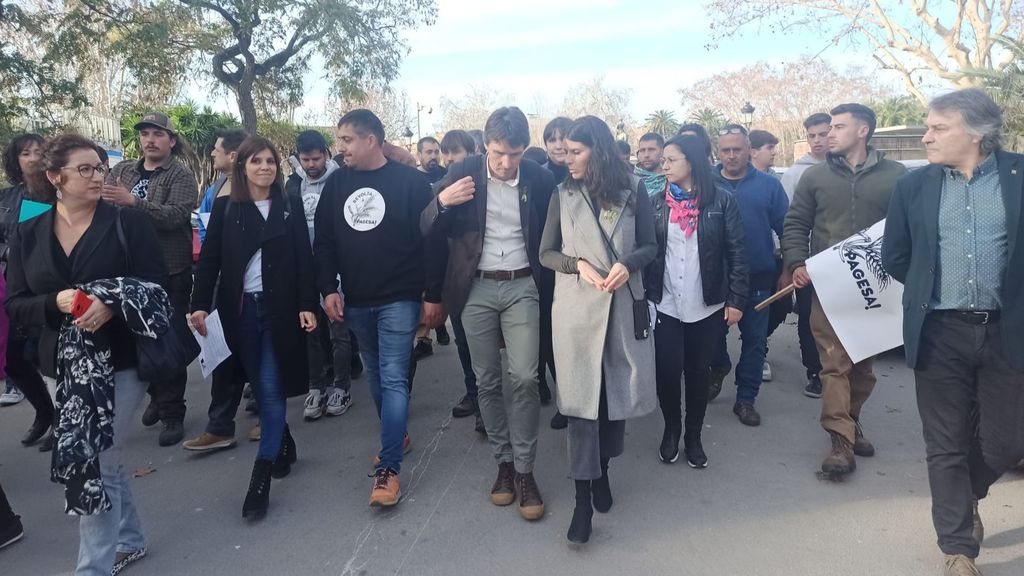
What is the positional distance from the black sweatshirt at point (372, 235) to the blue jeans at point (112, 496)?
1.15m

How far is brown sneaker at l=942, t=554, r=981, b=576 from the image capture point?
2.80 meters

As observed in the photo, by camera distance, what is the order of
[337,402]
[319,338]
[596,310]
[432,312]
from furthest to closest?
[319,338]
[337,402]
[432,312]
[596,310]

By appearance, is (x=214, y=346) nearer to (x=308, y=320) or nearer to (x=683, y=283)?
(x=308, y=320)

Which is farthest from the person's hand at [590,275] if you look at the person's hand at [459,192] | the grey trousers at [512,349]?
the person's hand at [459,192]

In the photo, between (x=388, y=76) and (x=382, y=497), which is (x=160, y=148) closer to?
(x=382, y=497)

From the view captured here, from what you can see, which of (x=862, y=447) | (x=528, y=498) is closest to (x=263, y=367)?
(x=528, y=498)

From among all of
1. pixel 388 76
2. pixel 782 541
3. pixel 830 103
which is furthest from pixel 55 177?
pixel 830 103

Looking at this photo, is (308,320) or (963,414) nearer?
(963,414)

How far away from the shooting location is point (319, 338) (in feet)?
18.1

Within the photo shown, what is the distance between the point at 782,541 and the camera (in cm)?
321

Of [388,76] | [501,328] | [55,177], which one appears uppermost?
[388,76]

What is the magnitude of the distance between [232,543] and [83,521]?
72cm

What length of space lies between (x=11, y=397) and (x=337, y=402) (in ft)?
9.63

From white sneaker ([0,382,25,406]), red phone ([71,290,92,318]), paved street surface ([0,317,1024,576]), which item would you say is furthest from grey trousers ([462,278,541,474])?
white sneaker ([0,382,25,406])
